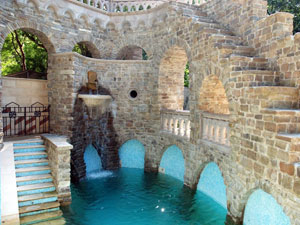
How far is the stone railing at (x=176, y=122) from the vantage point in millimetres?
9133

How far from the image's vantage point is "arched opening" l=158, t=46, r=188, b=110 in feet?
34.2

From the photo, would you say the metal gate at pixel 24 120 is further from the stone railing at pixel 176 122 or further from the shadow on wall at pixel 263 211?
the shadow on wall at pixel 263 211

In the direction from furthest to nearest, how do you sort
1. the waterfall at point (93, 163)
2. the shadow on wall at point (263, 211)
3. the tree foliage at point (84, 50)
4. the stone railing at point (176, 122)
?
the tree foliage at point (84, 50)
the waterfall at point (93, 163)
the stone railing at point (176, 122)
the shadow on wall at point (263, 211)

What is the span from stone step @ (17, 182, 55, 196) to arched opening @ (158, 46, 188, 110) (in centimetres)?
543

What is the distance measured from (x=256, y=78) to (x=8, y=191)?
6464mm

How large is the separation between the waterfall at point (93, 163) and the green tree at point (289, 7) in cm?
1078

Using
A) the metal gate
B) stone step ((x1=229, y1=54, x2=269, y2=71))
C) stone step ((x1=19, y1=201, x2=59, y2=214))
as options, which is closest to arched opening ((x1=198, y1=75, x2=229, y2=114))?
stone step ((x1=229, y1=54, x2=269, y2=71))

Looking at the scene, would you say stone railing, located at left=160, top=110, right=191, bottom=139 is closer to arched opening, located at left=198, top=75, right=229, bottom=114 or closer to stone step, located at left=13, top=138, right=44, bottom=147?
arched opening, located at left=198, top=75, right=229, bottom=114

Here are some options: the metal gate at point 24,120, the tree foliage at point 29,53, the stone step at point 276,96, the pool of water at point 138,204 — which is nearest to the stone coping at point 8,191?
the pool of water at point 138,204

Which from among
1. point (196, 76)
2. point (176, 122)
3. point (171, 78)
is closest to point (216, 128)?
point (196, 76)

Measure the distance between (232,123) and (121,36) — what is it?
7.60m

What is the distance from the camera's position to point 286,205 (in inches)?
179

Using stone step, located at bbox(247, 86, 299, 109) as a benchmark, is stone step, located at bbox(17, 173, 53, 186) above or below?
below

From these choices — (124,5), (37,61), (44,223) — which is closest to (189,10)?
(124,5)
